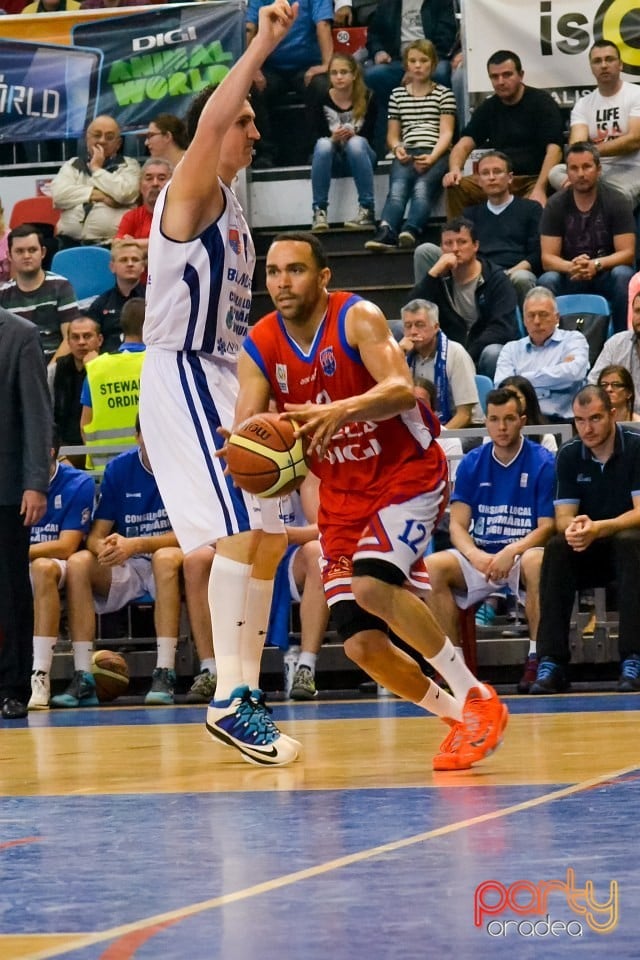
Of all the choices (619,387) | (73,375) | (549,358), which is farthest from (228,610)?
(73,375)

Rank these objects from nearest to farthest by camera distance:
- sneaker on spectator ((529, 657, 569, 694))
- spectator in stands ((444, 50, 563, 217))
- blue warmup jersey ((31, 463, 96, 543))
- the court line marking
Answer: the court line marking, sneaker on spectator ((529, 657, 569, 694)), blue warmup jersey ((31, 463, 96, 543)), spectator in stands ((444, 50, 563, 217))

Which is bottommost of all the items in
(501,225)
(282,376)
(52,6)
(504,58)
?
(282,376)

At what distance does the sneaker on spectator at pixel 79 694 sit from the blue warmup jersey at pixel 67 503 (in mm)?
880

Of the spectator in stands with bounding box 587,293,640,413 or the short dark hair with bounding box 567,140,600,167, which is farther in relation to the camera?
the short dark hair with bounding box 567,140,600,167

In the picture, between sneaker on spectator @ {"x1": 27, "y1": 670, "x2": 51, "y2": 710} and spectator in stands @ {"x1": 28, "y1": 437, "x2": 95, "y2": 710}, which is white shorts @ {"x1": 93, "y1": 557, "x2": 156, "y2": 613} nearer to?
spectator in stands @ {"x1": 28, "y1": 437, "x2": 95, "y2": 710}

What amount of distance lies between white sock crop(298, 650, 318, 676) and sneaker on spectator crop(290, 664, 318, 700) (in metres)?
0.06

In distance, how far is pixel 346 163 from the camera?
12797 millimetres

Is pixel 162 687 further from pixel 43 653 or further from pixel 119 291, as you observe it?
pixel 119 291

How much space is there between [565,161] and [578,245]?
1.30 m

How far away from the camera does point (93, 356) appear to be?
1095 centimetres

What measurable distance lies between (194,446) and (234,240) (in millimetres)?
671

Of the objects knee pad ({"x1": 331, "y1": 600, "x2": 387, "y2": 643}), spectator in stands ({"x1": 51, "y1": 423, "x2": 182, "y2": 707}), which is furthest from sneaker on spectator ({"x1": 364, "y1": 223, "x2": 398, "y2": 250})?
knee pad ({"x1": 331, "y1": 600, "x2": 387, "y2": 643})

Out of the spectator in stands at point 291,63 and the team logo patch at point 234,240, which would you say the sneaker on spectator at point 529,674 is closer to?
the team logo patch at point 234,240

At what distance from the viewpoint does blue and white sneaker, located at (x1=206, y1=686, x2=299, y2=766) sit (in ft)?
16.9
